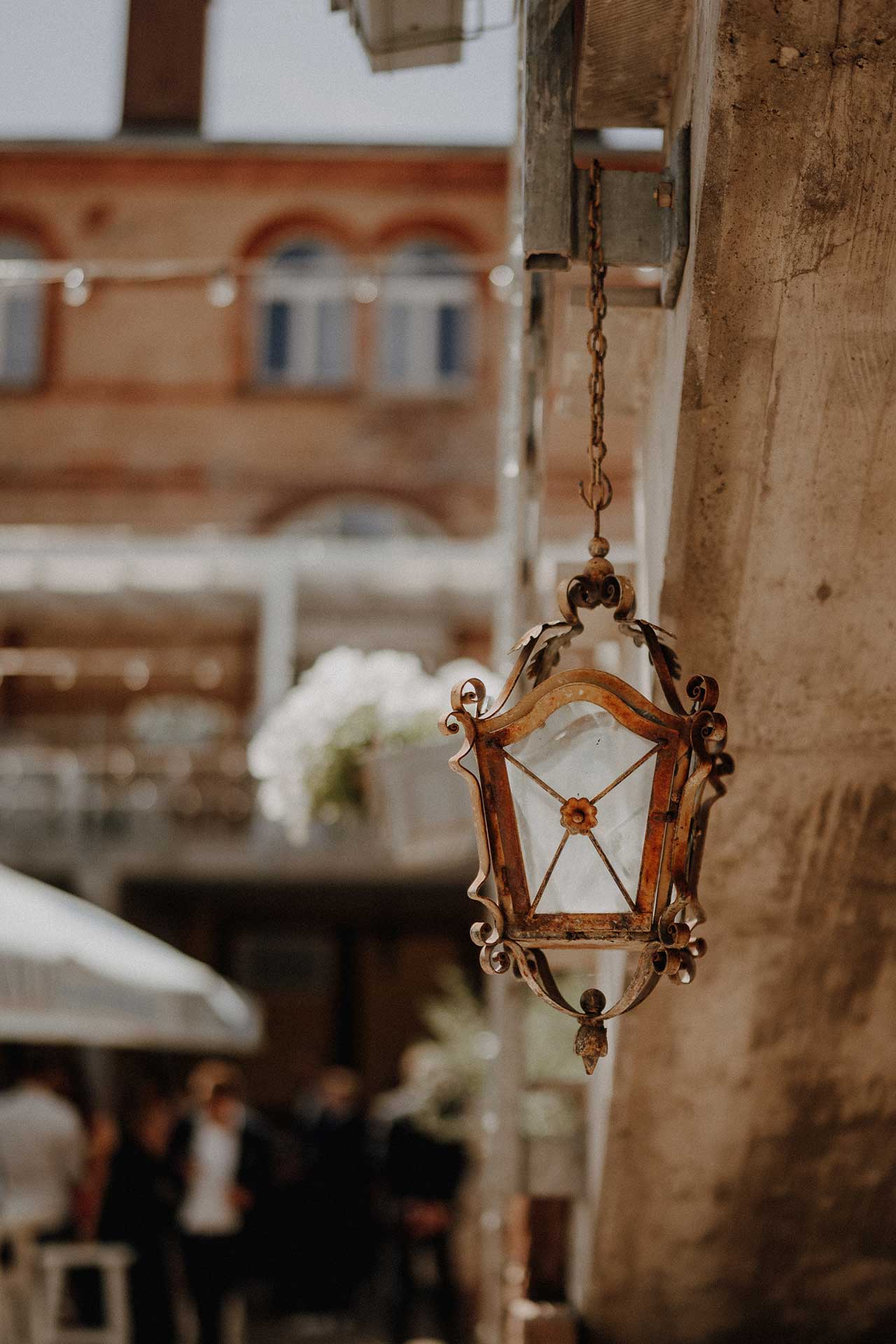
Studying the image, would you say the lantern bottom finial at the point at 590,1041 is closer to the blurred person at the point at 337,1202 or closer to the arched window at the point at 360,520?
the blurred person at the point at 337,1202

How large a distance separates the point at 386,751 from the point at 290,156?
1400cm

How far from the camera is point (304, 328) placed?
1769cm

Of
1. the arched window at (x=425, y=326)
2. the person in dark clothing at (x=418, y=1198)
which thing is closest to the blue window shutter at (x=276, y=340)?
the arched window at (x=425, y=326)

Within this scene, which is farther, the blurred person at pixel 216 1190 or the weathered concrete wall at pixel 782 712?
the blurred person at pixel 216 1190

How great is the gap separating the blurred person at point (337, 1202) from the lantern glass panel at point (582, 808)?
23.4 feet

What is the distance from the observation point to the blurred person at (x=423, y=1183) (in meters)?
8.41

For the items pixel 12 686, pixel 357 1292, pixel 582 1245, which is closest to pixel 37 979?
pixel 582 1245

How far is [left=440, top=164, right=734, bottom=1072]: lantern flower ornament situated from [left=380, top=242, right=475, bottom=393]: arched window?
15471 millimetres

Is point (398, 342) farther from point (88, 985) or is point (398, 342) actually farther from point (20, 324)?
point (88, 985)

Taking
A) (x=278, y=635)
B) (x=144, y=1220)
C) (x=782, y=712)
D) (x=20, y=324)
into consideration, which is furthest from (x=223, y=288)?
(x=20, y=324)

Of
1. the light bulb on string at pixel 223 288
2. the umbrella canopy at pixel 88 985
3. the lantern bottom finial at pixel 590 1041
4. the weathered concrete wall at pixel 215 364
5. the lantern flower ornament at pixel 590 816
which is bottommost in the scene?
the umbrella canopy at pixel 88 985

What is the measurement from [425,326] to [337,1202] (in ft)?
37.6

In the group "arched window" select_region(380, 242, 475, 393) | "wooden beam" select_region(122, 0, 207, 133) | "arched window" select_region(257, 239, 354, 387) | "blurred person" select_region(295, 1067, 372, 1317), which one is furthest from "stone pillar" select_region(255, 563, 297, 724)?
"blurred person" select_region(295, 1067, 372, 1317)

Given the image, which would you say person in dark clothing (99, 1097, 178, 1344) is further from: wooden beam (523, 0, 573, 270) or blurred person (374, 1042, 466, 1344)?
wooden beam (523, 0, 573, 270)
